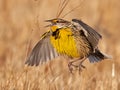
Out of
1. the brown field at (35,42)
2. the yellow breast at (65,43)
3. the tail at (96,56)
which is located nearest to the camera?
the yellow breast at (65,43)

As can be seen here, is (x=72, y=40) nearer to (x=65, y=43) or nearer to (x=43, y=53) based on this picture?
(x=65, y=43)

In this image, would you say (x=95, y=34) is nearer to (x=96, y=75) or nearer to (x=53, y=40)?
(x=53, y=40)

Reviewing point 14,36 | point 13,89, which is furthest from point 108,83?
point 14,36

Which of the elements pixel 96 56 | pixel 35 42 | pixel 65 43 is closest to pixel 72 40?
pixel 65 43

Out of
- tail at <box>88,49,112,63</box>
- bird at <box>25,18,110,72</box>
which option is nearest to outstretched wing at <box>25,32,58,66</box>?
bird at <box>25,18,110,72</box>

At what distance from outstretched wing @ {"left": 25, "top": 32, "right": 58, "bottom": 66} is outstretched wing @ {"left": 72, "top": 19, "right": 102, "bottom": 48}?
16.5 inches

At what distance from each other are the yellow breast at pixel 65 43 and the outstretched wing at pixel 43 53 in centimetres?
39

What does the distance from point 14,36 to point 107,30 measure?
1.57 meters

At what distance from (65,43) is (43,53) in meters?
0.63

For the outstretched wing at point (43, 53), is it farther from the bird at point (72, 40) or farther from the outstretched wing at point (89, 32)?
the outstretched wing at point (89, 32)

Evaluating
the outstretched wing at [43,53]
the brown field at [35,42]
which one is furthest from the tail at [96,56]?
the outstretched wing at [43,53]

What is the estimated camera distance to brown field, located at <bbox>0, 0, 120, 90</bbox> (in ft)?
20.7

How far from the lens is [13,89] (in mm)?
5988

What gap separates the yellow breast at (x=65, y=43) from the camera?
237 inches
